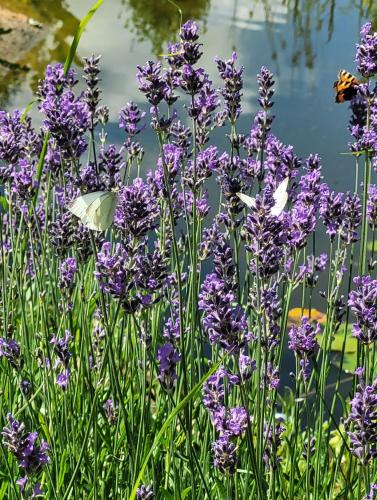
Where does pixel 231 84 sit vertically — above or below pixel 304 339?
above

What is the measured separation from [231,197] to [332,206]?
285 millimetres

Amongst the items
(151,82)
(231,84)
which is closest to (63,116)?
(151,82)

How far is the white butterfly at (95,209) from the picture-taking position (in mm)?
1733

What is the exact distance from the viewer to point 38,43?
9.97 metres

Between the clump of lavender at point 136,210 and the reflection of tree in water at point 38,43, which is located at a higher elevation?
the reflection of tree in water at point 38,43

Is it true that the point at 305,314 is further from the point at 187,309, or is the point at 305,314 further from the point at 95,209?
the point at 95,209

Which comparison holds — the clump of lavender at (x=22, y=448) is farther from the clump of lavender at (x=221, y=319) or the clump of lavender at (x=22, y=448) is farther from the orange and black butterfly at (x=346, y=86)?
the orange and black butterfly at (x=346, y=86)

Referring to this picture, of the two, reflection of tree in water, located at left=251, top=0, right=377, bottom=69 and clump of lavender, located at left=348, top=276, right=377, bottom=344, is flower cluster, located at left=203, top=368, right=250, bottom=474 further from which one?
A: reflection of tree in water, located at left=251, top=0, right=377, bottom=69

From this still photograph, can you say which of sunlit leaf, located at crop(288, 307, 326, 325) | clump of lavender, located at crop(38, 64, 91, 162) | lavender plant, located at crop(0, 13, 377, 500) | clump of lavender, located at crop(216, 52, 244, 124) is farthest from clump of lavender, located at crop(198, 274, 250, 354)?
sunlit leaf, located at crop(288, 307, 326, 325)

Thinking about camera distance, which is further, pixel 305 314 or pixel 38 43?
pixel 38 43

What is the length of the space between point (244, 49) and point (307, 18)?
8.09 ft

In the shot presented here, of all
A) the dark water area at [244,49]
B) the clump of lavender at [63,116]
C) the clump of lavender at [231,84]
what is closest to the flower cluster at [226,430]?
the clump of lavender at [63,116]

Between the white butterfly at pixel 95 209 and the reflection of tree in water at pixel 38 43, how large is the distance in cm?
665

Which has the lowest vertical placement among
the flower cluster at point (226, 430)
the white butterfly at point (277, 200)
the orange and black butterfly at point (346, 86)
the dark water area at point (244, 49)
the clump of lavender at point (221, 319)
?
the flower cluster at point (226, 430)
